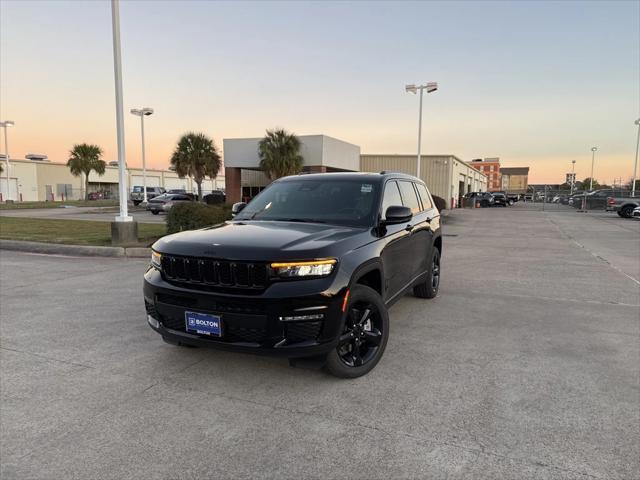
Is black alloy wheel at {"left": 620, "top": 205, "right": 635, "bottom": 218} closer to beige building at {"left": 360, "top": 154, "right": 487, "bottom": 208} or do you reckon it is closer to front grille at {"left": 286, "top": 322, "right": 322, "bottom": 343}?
beige building at {"left": 360, "top": 154, "right": 487, "bottom": 208}

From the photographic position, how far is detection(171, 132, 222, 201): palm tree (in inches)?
1364

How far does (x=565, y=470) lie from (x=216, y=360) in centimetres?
287

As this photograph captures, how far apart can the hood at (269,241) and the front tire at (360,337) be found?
17.4 inches

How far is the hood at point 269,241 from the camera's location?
3297 millimetres

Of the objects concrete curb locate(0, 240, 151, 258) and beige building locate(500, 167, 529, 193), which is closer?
concrete curb locate(0, 240, 151, 258)

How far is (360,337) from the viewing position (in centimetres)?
385

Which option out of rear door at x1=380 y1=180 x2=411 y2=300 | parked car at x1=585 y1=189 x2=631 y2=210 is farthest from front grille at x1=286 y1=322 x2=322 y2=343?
parked car at x1=585 y1=189 x2=631 y2=210

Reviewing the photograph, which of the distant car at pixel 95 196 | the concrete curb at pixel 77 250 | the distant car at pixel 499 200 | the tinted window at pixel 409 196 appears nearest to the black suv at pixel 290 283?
the tinted window at pixel 409 196

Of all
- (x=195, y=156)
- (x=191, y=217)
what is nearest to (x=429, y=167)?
(x=195, y=156)

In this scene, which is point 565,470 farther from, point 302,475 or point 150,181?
point 150,181

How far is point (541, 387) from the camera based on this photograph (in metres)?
3.68

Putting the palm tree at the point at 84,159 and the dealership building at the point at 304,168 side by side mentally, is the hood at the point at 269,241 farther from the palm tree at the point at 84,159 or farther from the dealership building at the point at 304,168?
the palm tree at the point at 84,159

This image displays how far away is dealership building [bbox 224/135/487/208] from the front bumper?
25.5 m

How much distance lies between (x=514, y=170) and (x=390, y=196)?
198139mm
